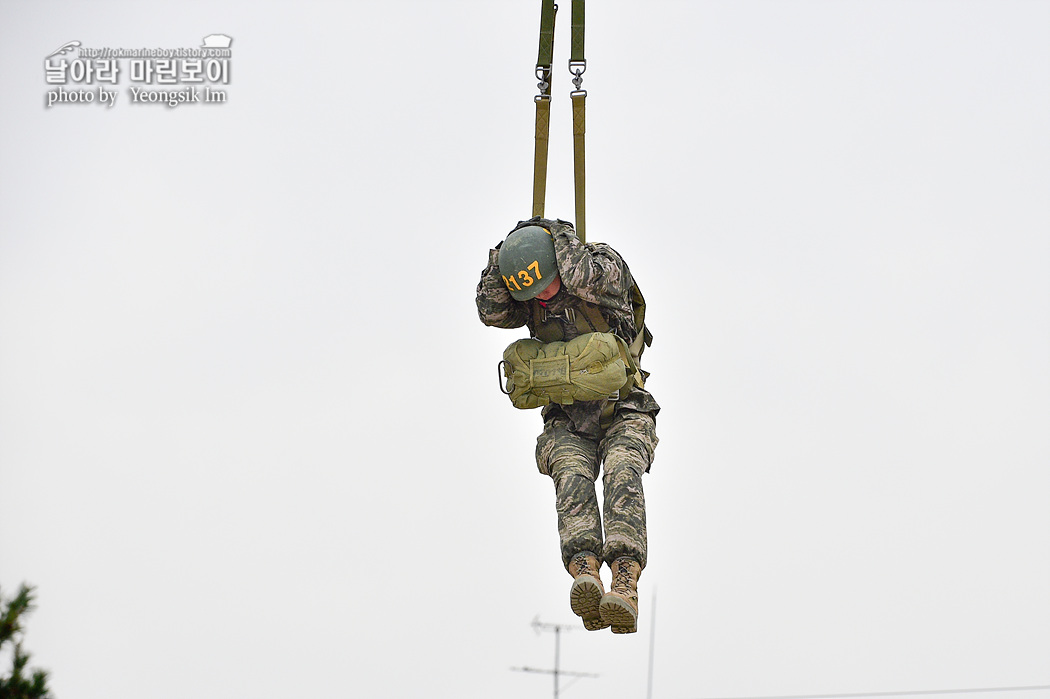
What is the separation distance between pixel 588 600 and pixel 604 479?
1.38 metres

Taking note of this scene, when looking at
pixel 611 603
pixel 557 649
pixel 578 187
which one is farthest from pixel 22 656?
pixel 557 649

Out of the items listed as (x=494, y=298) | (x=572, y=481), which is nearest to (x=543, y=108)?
(x=494, y=298)

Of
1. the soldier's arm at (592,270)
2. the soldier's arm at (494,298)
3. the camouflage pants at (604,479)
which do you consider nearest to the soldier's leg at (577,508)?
the camouflage pants at (604,479)

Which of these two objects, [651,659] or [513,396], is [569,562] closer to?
[513,396]

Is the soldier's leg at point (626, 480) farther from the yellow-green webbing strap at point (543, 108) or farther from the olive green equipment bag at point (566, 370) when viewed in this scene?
the yellow-green webbing strap at point (543, 108)

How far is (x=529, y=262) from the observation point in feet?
67.7

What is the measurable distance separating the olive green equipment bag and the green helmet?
71 cm

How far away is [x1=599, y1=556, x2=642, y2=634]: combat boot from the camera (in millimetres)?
20047

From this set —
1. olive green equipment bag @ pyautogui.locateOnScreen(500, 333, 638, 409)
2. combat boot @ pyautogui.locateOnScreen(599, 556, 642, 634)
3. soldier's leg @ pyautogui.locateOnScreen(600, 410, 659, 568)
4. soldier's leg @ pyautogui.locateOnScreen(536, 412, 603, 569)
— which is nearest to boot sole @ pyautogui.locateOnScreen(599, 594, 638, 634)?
combat boot @ pyautogui.locateOnScreen(599, 556, 642, 634)

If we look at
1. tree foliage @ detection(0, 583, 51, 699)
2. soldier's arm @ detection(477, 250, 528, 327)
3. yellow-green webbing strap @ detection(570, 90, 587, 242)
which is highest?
yellow-green webbing strap @ detection(570, 90, 587, 242)

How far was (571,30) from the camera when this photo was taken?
2072 centimetres

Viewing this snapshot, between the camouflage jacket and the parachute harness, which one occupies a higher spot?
the parachute harness

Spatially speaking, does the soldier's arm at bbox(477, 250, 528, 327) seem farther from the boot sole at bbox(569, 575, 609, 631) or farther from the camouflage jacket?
the boot sole at bbox(569, 575, 609, 631)

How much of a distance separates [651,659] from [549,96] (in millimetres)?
23543
